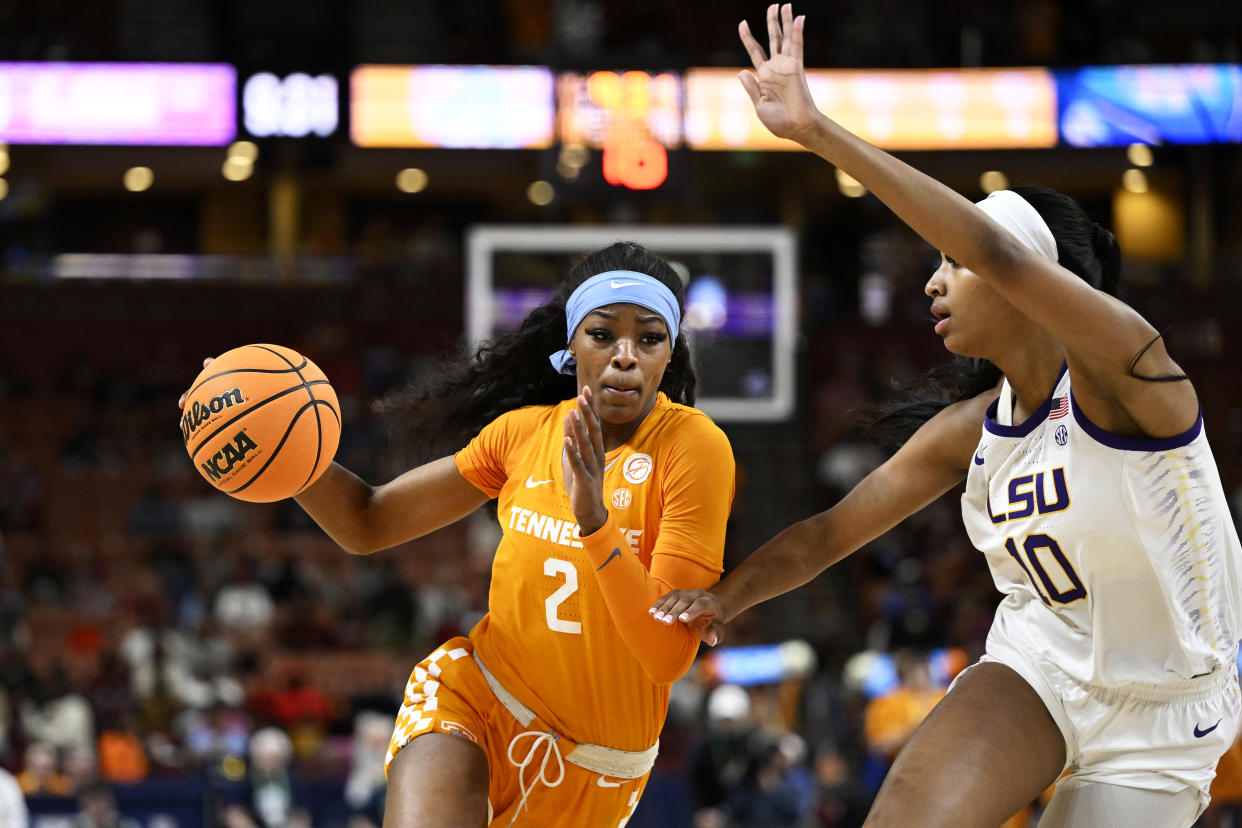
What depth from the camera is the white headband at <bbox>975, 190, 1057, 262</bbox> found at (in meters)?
3.39

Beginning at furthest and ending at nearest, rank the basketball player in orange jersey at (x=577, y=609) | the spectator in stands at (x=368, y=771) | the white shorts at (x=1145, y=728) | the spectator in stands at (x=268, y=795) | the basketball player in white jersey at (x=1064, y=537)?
1. the spectator in stands at (x=368, y=771)
2. the spectator in stands at (x=268, y=795)
3. the basketball player in orange jersey at (x=577, y=609)
4. the white shorts at (x=1145, y=728)
5. the basketball player in white jersey at (x=1064, y=537)

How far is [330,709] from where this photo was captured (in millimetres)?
13297

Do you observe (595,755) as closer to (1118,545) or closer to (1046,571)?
(1046,571)

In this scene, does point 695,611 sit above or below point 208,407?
below

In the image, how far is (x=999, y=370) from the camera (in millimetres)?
3943

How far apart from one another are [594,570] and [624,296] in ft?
2.29

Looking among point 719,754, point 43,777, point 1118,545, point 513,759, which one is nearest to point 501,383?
point 513,759

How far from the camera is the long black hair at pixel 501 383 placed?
4328 mm

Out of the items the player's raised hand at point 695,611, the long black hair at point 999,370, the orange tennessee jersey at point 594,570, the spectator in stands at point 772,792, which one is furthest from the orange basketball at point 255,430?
the spectator in stands at point 772,792

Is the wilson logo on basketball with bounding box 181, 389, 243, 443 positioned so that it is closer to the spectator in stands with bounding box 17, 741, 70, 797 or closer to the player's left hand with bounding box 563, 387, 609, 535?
the player's left hand with bounding box 563, 387, 609, 535

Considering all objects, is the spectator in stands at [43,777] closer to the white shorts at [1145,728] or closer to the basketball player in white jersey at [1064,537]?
the basketball player in white jersey at [1064,537]

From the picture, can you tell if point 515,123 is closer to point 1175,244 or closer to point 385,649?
point 385,649

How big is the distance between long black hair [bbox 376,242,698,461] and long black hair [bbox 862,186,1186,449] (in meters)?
0.60

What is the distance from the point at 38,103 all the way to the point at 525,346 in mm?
15620
